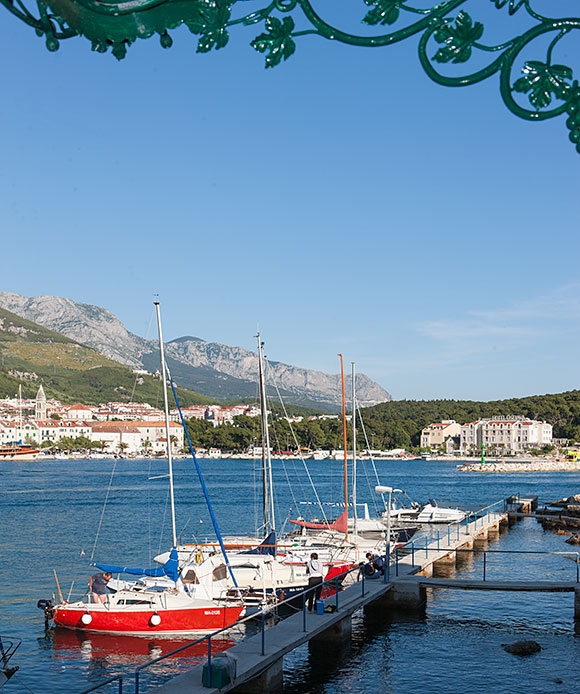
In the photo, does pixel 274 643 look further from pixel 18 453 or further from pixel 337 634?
pixel 18 453

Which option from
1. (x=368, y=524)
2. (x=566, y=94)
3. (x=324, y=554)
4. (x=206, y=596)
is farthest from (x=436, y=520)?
(x=566, y=94)

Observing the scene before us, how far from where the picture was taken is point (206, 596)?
71.3 feet

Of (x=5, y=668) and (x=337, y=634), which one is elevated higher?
Result: (x=5, y=668)

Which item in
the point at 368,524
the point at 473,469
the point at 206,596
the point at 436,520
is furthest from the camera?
the point at 473,469

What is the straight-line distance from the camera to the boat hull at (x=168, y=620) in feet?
67.5

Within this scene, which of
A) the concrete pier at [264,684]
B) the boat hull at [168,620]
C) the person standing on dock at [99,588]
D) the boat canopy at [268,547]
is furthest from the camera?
the boat canopy at [268,547]

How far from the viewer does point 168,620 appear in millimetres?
20578

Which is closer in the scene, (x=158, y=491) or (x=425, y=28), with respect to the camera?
(x=425, y=28)

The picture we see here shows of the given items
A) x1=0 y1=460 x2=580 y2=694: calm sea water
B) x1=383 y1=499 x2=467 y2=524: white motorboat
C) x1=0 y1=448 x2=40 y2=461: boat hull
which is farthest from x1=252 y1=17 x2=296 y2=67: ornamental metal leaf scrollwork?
x1=0 y1=448 x2=40 y2=461: boat hull

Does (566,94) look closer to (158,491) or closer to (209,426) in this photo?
(158,491)

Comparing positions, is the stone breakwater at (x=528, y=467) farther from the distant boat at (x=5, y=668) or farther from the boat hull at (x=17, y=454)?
the distant boat at (x=5, y=668)

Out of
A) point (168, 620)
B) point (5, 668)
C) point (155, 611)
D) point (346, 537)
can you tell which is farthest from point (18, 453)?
point (5, 668)

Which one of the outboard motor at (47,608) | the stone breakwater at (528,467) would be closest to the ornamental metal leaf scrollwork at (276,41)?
the outboard motor at (47,608)

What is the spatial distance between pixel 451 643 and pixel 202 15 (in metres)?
18.4
